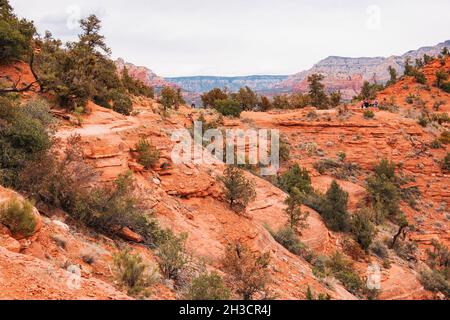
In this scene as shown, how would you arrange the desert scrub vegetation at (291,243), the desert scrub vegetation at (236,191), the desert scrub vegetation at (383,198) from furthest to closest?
1. the desert scrub vegetation at (383,198)
2. the desert scrub vegetation at (291,243)
3. the desert scrub vegetation at (236,191)

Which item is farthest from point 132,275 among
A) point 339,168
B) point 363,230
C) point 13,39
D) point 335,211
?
point 339,168

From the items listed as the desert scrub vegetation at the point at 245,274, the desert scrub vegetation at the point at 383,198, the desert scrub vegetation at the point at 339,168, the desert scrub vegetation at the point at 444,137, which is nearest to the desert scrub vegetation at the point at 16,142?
the desert scrub vegetation at the point at 245,274

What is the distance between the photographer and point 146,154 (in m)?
13.4

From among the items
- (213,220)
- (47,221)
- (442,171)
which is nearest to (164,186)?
(213,220)

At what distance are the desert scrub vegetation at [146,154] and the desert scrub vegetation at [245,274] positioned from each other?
15.7 ft

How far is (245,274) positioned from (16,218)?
504 cm

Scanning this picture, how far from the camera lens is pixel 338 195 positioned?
65.2ft

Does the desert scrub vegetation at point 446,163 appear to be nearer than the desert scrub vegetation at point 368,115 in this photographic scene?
Yes

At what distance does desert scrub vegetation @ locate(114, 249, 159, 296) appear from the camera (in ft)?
20.6

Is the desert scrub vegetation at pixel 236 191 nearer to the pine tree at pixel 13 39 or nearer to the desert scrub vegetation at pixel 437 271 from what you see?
the desert scrub vegetation at pixel 437 271

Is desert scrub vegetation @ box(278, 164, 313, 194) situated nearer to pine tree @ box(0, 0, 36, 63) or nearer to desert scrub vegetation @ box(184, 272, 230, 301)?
desert scrub vegetation @ box(184, 272, 230, 301)

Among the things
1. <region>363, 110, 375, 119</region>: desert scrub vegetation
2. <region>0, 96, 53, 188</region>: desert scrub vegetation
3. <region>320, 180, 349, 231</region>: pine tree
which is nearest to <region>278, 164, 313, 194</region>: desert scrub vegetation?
<region>320, 180, 349, 231</region>: pine tree

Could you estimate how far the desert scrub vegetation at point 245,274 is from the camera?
8.71 meters

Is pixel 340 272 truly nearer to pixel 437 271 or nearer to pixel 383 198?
pixel 437 271
